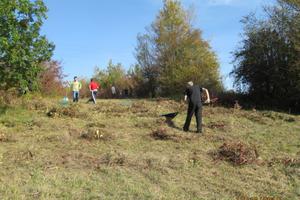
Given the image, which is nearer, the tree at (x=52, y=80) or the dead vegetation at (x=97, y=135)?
the dead vegetation at (x=97, y=135)

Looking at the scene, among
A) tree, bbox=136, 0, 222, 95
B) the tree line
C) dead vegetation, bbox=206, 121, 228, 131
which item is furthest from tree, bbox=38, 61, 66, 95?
dead vegetation, bbox=206, 121, 228, 131

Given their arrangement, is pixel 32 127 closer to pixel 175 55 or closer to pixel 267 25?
pixel 267 25

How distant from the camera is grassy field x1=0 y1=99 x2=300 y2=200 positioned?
850 centimetres

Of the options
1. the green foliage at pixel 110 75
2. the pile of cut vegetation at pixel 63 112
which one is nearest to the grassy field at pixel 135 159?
the pile of cut vegetation at pixel 63 112

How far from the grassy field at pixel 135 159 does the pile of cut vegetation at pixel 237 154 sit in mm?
80

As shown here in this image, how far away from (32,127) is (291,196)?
27.2ft

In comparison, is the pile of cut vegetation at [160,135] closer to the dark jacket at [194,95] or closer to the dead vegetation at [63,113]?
the dark jacket at [194,95]

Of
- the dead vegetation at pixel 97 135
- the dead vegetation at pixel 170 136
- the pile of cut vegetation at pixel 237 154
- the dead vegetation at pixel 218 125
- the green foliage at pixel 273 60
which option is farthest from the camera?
the green foliage at pixel 273 60

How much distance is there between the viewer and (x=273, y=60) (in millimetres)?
23391

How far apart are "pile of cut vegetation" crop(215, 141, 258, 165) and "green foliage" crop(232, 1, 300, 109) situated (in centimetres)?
1161

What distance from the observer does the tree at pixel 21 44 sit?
14.8 metres

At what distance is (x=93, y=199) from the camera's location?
7941mm

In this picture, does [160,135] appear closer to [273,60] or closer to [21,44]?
[21,44]

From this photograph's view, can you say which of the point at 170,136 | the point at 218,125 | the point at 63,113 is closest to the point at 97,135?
the point at 170,136
